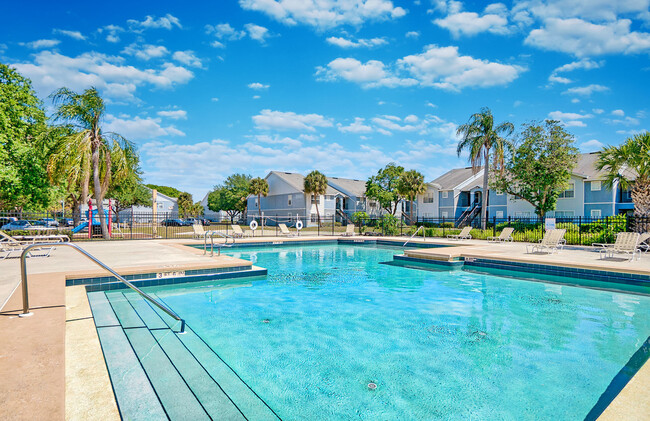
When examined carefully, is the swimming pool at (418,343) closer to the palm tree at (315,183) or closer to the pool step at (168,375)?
the pool step at (168,375)

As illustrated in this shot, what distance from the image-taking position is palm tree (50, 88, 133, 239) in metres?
18.3

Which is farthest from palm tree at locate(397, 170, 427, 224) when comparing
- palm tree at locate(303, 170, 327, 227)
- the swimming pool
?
the swimming pool

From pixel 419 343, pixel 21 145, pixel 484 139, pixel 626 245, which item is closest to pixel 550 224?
pixel 626 245

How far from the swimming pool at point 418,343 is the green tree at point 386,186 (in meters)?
30.8

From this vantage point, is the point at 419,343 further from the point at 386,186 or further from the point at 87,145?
the point at 386,186

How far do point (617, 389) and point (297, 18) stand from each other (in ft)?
63.5

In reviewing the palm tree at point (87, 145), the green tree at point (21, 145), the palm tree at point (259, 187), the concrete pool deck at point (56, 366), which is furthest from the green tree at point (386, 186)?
the concrete pool deck at point (56, 366)

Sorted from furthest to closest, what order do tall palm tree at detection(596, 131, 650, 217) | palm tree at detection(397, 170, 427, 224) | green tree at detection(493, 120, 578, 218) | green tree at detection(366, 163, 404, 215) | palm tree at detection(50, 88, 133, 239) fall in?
green tree at detection(366, 163, 404, 215), palm tree at detection(397, 170, 427, 224), green tree at detection(493, 120, 578, 218), palm tree at detection(50, 88, 133, 239), tall palm tree at detection(596, 131, 650, 217)

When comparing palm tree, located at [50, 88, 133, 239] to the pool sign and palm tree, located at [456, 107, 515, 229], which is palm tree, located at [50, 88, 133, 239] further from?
palm tree, located at [456, 107, 515, 229]

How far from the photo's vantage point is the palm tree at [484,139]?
25.8m

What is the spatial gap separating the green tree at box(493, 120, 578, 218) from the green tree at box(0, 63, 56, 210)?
30600 millimetres

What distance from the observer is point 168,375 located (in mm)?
3682

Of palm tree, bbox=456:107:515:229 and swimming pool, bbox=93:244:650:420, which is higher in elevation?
palm tree, bbox=456:107:515:229

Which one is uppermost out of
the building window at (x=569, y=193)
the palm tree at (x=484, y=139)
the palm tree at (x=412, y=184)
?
the palm tree at (x=484, y=139)
